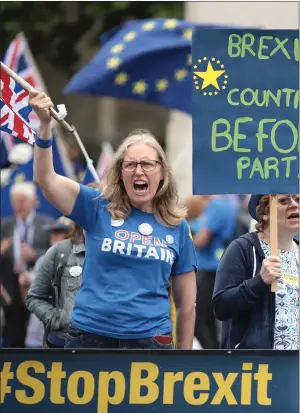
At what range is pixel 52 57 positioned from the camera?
2312 cm

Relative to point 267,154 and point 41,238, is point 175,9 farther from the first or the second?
point 267,154

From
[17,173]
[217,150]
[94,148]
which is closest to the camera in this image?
[217,150]

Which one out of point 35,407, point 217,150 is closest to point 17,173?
point 217,150

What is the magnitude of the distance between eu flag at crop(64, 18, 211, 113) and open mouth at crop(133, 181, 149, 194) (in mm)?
7462

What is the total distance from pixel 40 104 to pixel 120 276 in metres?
0.90

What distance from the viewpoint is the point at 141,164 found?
20.3 ft

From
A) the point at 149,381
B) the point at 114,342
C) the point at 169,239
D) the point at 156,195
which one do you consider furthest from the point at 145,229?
the point at 149,381

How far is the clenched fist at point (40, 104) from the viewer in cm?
558

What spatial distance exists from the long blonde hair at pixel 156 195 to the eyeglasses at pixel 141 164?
0.05 metres

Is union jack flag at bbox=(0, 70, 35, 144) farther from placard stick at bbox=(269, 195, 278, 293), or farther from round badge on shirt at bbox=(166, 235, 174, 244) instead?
placard stick at bbox=(269, 195, 278, 293)

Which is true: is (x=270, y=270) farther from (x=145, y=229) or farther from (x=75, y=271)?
(x=75, y=271)

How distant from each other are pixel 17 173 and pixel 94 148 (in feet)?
40.2

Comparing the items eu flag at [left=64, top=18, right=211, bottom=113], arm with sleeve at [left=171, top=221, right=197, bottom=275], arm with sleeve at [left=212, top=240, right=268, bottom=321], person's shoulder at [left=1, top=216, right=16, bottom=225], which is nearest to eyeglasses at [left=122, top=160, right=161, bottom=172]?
arm with sleeve at [left=171, top=221, right=197, bottom=275]

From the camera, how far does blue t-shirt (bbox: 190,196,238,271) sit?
11117mm
